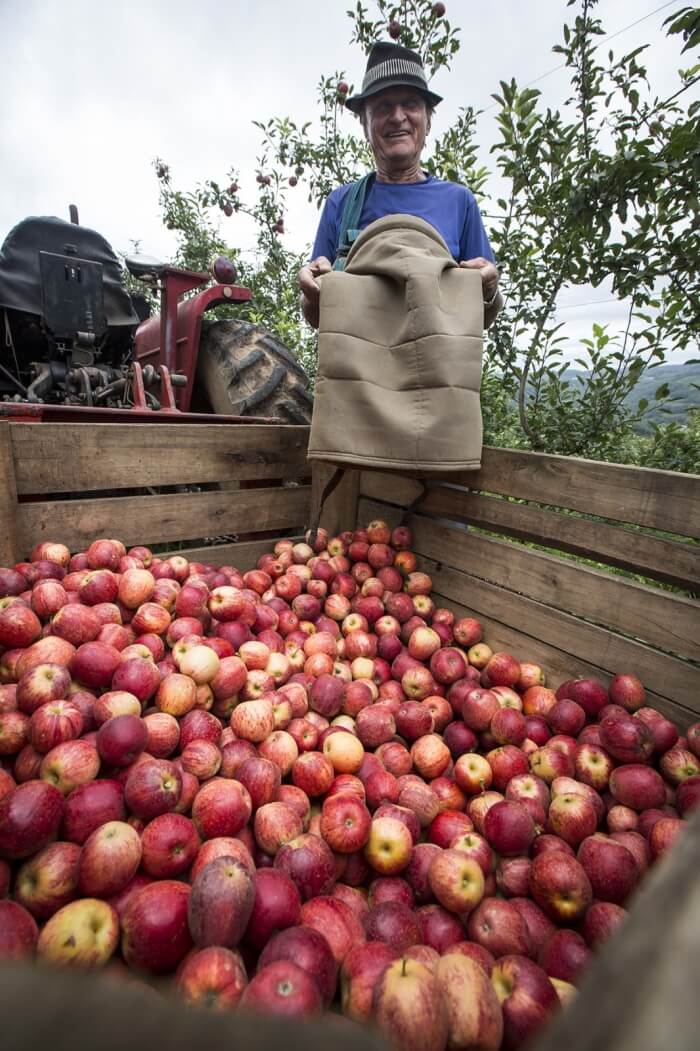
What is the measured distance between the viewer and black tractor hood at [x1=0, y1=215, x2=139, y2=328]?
450cm

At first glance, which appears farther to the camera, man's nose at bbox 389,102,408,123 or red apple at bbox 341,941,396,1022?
man's nose at bbox 389,102,408,123

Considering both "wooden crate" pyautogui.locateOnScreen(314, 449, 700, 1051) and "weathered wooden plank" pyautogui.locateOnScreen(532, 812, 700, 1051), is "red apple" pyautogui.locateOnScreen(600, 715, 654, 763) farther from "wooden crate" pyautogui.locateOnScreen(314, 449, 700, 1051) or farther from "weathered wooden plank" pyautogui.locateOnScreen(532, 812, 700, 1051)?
"weathered wooden plank" pyautogui.locateOnScreen(532, 812, 700, 1051)

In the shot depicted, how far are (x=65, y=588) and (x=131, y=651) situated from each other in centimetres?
57

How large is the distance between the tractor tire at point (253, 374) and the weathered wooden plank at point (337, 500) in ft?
3.07

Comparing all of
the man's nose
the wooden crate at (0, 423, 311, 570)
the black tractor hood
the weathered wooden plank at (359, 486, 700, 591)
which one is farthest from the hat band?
the black tractor hood

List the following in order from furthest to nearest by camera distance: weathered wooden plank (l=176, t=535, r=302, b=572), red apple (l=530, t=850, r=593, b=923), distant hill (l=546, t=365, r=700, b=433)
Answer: distant hill (l=546, t=365, r=700, b=433) → weathered wooden plank (l=176, t=535, r=302, b=572) → red apple (l=530, t=850, r=593, b=923)

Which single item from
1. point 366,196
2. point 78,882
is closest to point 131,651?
point 78,882

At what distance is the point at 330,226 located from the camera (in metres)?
3.42

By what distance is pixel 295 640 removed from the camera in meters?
2.80

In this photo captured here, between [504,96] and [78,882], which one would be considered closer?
[78,882]

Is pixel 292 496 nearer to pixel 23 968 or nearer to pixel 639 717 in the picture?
pixel 639 717

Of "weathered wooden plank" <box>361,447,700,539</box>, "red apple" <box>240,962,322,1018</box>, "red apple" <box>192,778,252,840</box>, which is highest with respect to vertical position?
"weathered wooden plank" <box>361,447,700,539</box>

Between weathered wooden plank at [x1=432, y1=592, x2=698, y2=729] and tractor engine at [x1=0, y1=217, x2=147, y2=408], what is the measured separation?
3.58 m

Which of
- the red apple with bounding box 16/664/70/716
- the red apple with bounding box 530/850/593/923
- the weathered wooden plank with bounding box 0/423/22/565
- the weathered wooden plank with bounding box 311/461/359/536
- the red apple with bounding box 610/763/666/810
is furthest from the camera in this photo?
the weathered wooden plank with bounding box 311/461/359/536
